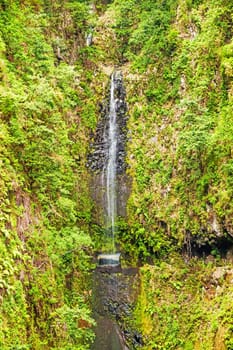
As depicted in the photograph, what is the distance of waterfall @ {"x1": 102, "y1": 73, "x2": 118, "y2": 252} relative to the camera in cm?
1457

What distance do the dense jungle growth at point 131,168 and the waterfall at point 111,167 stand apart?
0.45 metres

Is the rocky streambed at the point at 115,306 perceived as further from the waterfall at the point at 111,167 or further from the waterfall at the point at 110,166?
the waterfall at the point at 111,167

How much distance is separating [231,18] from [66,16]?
8309 mm

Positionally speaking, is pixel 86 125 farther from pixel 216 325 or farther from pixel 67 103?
pixel 216 325

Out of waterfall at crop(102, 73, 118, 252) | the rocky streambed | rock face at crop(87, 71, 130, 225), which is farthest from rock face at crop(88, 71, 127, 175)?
the rocky streambed

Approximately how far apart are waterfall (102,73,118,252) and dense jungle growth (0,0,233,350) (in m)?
0.45

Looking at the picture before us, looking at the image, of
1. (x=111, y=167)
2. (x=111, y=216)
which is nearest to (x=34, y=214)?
(x=111, y=216)

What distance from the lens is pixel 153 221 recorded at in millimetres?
13531

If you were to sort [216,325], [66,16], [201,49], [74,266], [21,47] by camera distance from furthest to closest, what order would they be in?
[66,16] → [201,49] → [21,47] → [74,266] → [216,325]

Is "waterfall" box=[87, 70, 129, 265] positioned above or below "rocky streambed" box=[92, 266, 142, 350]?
above

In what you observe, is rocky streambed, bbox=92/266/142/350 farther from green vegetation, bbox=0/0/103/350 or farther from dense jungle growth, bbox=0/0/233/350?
green vegetation, bbox=0/0/103/350

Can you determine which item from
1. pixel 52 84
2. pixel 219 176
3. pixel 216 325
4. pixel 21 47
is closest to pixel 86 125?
pixel 52 84

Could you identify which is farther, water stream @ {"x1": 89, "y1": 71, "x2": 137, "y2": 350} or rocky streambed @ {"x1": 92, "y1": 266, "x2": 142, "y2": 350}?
water stream @ {"x1": 89, "y1": 71, "x2": 137, "y2": 350}

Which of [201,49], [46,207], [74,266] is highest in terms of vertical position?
[201,49]
